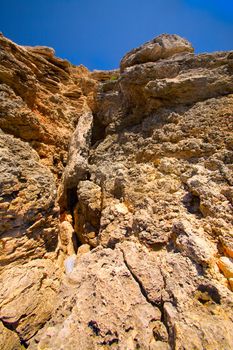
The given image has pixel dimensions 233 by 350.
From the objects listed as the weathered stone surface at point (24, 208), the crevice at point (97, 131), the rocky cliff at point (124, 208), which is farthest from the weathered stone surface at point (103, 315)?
the crevice at point (97, 131)

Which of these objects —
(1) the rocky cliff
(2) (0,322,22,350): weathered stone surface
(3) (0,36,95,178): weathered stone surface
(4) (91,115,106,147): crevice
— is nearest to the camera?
(1) the rocky cliff

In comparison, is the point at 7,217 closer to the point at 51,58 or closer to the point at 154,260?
the point at 154,260

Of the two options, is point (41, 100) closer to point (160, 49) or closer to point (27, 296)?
point (160, 49)

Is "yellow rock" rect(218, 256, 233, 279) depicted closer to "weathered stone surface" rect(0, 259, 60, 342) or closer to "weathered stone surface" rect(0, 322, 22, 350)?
"weathered stone surface" rect(0, 259, 60, 342)

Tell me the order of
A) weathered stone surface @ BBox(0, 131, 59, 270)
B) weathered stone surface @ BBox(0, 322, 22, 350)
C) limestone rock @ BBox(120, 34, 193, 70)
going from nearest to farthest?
weathered stone surface @ BBox(0, 322, 22, 350), weathered stone surface @ BBox(0, 131, 59, 270), limestone rock @ BBox(120, 34, 193, 70)

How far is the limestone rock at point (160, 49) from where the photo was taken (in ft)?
40.0

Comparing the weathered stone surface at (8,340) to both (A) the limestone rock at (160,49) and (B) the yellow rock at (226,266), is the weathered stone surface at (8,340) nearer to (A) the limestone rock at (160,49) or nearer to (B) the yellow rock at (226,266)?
(B) the yellow rock at (226,266)

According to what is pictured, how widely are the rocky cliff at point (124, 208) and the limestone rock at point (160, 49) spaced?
79mm

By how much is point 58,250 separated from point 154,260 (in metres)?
4.24

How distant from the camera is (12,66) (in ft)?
36.1

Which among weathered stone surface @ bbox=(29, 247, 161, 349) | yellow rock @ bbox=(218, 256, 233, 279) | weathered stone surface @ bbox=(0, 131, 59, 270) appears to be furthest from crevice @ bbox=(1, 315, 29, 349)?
yellow rock @ bbox=(218, 256, 233, 279)

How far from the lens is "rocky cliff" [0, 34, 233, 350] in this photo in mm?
4695

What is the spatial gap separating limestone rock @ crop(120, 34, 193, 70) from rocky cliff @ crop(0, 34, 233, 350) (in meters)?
0.08

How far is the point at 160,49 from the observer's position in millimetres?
12344
